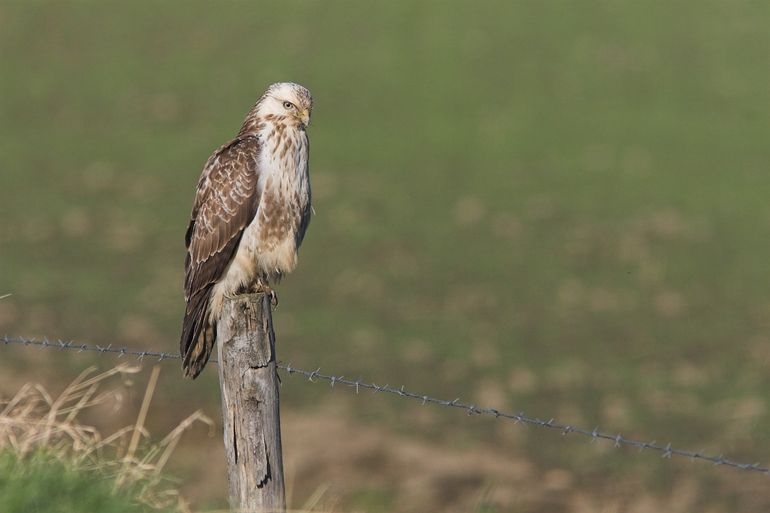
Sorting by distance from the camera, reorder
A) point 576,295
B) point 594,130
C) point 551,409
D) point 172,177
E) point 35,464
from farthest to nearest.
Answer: point 594,130 → point 172,177 → point 576,295 → point 551,409 → point 35,464

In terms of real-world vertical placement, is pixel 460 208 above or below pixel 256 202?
above

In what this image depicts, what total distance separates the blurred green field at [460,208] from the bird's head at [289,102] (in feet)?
6.73

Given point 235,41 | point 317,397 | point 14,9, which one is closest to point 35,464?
point 317,397

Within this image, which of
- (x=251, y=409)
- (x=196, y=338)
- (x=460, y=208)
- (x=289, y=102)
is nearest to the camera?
(x=251, y=409)

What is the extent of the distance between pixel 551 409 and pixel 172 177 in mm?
8949

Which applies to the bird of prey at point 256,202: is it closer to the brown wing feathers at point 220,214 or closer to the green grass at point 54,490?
the brown wing feathers at point 220,214

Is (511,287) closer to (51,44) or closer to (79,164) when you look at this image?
(79,164)

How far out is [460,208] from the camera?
17672 millimetres

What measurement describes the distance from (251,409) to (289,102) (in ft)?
7.23

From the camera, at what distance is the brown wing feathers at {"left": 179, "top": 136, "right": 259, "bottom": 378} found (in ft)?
23.1

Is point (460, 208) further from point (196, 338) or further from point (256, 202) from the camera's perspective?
point (196, 338)

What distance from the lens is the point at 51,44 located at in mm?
25625

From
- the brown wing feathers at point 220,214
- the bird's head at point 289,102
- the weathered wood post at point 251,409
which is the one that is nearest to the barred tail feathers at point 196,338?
the brown wing feathers at point 220,214

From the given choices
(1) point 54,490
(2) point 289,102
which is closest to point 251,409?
(1) point 54,490
